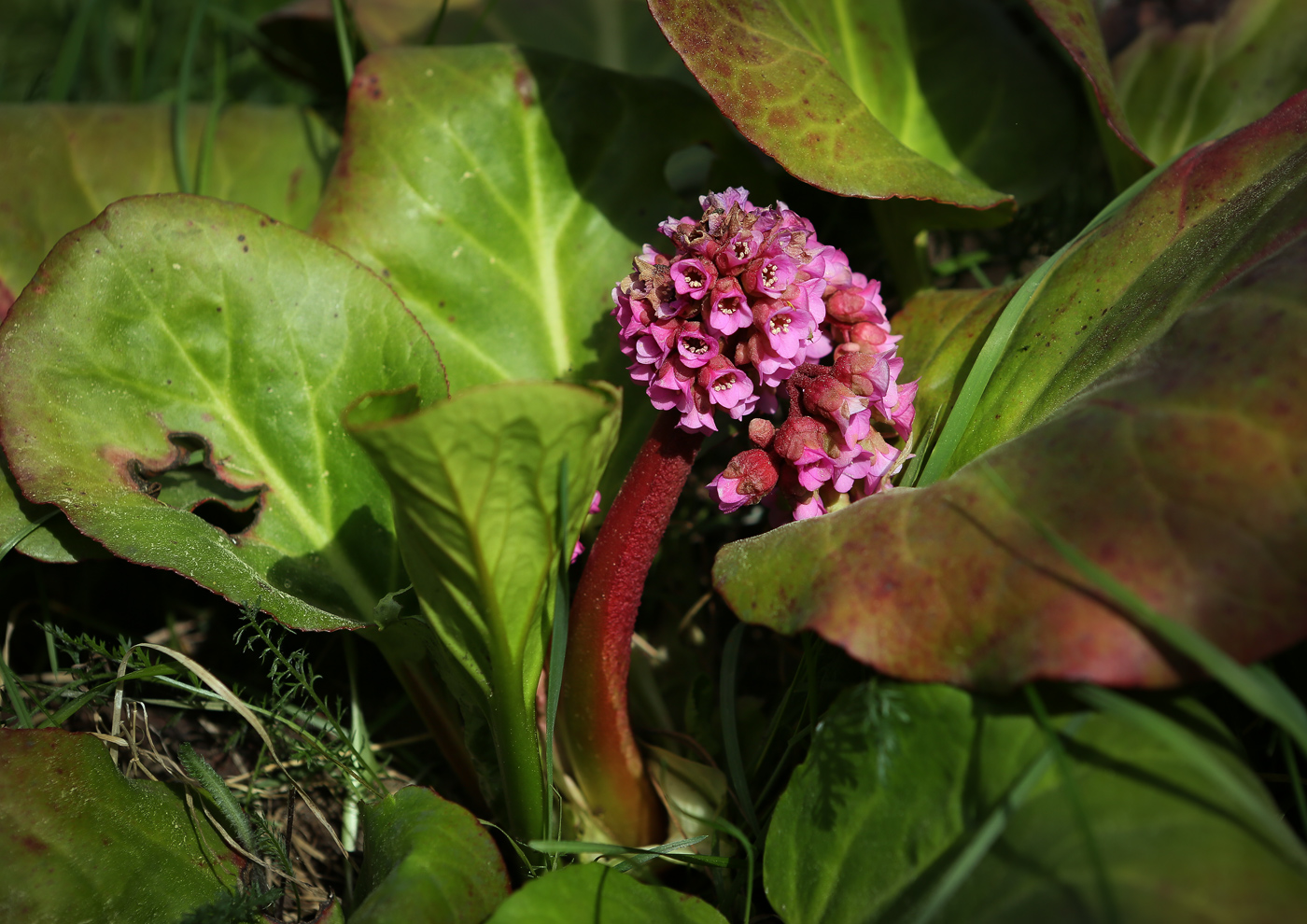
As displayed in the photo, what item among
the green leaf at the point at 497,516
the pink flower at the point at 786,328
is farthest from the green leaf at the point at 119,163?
the pink flower at the point at 786,328

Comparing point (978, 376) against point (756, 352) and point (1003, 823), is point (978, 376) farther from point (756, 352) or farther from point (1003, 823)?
point (1003, 823)

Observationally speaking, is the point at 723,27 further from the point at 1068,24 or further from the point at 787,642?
the point at 787,642

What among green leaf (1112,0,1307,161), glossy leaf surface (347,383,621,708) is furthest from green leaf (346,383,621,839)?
green leaf (1112,0,1307,161)

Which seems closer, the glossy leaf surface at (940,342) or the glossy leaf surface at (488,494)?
the glossy leaf surface at (488,494)

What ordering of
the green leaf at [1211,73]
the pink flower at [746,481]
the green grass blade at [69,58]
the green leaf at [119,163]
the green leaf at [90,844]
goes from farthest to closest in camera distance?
the green grass blade at [69,58] < the green leaf at [1211,73] < the green leaf at [119,163] < the pink flower at [746,481] < the green leaf at [90,844]

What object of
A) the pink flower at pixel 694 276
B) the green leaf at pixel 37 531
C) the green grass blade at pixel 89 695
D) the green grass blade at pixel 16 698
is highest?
the pink flower at pixel 694 276

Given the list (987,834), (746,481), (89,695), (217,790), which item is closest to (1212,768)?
(987,834)

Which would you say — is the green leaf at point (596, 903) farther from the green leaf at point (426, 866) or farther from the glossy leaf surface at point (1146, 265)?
the glossy leaf surface at point (1146, 265)
